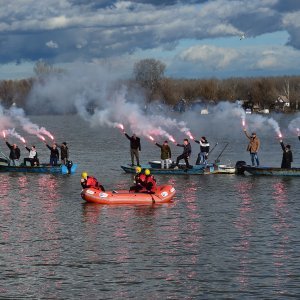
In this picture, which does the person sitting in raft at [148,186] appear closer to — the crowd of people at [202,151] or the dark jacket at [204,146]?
the crowd of people at [202,151]

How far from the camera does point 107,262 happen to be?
1150 inches

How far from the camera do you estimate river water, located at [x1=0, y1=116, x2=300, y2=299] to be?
1024 inches

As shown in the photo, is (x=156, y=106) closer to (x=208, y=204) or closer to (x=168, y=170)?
(x=168, y=170)

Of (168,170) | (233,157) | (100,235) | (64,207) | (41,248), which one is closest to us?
(41,248)

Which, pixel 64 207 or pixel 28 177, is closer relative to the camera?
pixel 64 207

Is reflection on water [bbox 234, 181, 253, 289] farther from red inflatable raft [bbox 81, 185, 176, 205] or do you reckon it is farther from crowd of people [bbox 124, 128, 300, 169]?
red inflatable raft [bbox 81, 185, 176, 205]

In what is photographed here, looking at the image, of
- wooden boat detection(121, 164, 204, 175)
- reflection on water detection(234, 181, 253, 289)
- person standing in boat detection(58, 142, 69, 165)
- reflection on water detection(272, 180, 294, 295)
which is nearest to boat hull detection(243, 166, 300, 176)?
reflection on water detection(234, 181, 253, 289)

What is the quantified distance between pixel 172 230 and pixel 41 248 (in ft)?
19.8

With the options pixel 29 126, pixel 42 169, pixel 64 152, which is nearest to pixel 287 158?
pixel 64 152

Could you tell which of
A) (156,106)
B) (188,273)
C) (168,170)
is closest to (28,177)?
(168,170)

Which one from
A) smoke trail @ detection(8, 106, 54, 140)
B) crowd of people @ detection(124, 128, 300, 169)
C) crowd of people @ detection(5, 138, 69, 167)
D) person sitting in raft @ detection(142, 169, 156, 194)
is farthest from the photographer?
smoke trail @ detection(8, 106, 54, 140)

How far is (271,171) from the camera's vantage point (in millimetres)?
53469

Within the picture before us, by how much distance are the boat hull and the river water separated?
1.92 meters

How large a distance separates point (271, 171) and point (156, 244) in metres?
22.8
